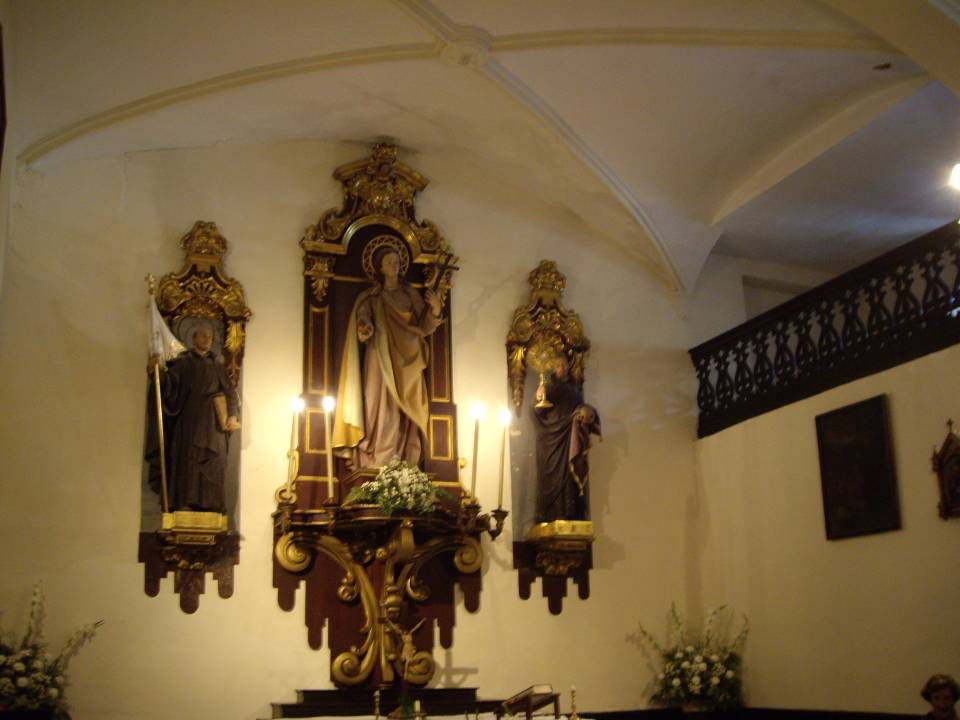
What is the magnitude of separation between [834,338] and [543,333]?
2.56 metres

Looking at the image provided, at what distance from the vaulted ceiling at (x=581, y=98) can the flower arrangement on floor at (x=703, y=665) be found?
129 inches

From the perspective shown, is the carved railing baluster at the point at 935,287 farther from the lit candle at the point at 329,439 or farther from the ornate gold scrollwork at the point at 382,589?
the lit candle at the point at 329,439

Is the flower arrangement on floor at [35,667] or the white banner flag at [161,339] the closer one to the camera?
the flower arrangement on floor at [35,667]

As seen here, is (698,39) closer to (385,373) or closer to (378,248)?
(378,248)

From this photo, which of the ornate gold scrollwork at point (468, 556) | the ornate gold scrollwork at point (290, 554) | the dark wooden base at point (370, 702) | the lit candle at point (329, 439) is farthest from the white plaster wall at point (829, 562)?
the ornate gold scrollwork at point (290, 554)

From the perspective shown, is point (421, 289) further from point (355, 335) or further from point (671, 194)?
point (671, 194)

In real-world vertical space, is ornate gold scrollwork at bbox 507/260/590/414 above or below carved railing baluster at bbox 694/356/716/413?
above

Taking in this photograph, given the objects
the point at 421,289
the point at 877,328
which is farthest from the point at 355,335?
→ the point at 877,328

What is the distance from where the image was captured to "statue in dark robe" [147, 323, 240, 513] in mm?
8703

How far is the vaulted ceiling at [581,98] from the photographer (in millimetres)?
8234

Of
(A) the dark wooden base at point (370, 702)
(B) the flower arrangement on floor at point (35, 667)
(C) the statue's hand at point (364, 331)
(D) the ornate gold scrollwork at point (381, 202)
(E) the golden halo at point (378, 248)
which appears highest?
(D) the ornate gold scrollwork at point (381, 202)

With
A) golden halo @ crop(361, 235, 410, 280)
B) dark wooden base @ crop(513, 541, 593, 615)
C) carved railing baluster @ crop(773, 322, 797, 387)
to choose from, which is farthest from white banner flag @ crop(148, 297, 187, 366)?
carved railing baluster @ crop(773, 322, 797, 387)

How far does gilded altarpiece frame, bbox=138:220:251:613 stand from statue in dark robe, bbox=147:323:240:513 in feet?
0.38

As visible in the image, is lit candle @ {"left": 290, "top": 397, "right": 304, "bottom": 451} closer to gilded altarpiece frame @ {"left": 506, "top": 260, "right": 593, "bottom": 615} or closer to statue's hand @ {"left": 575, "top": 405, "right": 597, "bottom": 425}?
gilded altarpiece frame @ {"left": 506, "top": 260, "right": 593, "bottom": 615}
